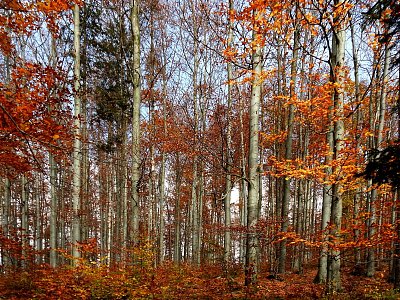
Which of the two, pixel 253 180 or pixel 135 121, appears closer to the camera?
pixel 253 180

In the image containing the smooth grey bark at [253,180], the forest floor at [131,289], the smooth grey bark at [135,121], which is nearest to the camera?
the forest floor at [131,289]

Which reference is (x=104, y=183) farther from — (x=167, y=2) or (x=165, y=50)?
(x=167, y=2)

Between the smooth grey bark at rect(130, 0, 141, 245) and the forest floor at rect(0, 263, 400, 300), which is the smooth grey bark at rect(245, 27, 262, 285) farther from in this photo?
the smooth grey bark at rect(130, 0, 141, 245)

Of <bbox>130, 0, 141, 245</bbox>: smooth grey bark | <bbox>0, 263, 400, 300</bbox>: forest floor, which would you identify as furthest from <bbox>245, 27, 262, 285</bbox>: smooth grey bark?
<bbox>130, 0, 141, 245</bbox>: smooth grey bark

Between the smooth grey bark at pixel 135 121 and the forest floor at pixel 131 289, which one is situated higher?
the smooth grey bark at pixel 135 121

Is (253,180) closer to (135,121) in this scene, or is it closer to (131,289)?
(135,121)

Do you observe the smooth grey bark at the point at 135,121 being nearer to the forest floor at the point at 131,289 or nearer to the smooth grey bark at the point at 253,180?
the forest floor at the point at 131,289

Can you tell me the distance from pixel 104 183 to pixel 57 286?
17.9 m

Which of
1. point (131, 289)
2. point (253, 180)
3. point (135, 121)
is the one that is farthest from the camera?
point (135, 121)

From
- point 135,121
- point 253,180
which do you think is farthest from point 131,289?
point 135,121

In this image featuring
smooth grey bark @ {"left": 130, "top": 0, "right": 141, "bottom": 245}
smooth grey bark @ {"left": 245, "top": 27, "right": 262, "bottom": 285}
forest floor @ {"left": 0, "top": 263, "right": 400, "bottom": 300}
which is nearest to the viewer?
forest floor @ {"left": 0, "top": 263, "right": 400, "bottom": 300}

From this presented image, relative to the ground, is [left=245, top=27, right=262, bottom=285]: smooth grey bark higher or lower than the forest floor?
higher

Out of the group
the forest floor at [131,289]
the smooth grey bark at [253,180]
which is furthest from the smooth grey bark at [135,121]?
the smooth grey bark at [253,180]

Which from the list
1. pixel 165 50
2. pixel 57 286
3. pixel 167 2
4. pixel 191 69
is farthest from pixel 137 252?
pixel 167 2
